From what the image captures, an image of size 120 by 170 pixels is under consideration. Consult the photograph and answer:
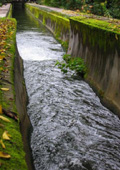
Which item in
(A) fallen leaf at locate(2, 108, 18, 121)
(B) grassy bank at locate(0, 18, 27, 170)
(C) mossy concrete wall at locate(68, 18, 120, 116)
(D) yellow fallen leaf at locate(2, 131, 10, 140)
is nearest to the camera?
(B) grassy bank at locate(0, 18, 27, 170)

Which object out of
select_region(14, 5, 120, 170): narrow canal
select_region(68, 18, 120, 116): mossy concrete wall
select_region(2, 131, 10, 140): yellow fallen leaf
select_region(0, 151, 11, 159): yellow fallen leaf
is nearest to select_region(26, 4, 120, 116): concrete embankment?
select_region(68, 18, 120, 116): mossy concrete wall

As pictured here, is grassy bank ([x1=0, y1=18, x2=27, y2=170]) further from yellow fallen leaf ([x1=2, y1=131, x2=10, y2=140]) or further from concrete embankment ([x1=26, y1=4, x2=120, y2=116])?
concrete embankment ([x1=26, y1=4, x2=120, y2=116])

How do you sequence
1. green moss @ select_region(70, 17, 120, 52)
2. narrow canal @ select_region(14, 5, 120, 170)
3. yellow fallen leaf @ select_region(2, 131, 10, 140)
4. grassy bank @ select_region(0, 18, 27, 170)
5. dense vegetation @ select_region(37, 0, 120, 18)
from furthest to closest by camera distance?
1. dense vegetation @ select_region(37, 0, 120, 18)
2. green moss @ select_region(70, 17, 120, 52)
3. narrow canal @ select_region(14, 5, 120, 170)
4. yellow fallen leaf @ select_region(2, 131, 10, 140)
5. grassy bank @ select_region(0, 18, 27, 170)

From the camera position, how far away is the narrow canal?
3.71 meters

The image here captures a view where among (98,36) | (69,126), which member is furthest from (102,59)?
(69,126)

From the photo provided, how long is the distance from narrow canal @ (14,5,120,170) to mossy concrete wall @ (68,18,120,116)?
12.3 inches

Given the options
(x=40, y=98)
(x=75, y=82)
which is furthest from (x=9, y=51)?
(x=75, y=82)

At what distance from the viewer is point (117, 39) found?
5.09 metres

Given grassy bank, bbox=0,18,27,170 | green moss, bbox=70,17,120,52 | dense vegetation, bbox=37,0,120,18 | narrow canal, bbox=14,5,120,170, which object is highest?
dense vegetation, bbox=37,0,120,18

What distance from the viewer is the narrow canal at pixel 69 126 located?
3.71 meters

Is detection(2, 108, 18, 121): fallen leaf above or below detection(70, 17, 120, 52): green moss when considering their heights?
below

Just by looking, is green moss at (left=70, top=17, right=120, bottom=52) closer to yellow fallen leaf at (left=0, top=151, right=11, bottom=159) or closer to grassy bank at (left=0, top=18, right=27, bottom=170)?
grassy bank at (left=0, top=18, right=27, bottom=170)

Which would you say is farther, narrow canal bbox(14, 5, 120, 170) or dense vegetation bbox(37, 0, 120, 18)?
dense vegetation bbox(37, 0, 120, 18)

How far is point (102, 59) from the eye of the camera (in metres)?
6.10
